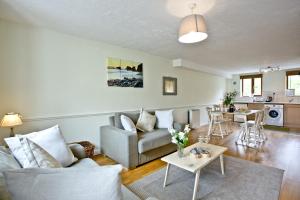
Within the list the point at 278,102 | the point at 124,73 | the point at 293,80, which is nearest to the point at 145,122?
the point at 124,73

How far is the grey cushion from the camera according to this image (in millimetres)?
2655

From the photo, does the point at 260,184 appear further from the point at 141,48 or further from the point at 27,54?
the point at 27,54

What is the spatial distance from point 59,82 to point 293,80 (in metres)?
8.20

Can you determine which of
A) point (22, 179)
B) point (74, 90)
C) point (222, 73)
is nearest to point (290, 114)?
point (222, 73)

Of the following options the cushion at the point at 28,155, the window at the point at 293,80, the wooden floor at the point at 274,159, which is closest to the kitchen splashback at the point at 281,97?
the window at the point at 293,80

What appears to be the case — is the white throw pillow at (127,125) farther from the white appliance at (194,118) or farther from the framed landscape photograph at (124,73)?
the white appliance at (194,118)

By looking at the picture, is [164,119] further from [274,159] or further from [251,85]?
[251,85]

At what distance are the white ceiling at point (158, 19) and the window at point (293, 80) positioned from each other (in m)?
3.59

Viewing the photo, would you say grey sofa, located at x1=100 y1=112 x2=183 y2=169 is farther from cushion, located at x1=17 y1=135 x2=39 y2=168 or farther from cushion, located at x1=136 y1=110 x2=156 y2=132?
cushion, located at x1=17 y1=135 x2=39 y2=168

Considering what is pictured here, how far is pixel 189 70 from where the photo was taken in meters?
5.54

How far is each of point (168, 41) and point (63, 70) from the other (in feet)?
7.04

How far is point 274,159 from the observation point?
9.68 ft

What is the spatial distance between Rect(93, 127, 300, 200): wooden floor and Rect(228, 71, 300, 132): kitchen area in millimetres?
1822

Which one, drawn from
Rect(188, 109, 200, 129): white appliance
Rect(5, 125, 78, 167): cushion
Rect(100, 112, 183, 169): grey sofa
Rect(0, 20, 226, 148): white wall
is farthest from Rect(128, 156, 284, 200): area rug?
Rect(188, 109, 200, 129): white appliance
